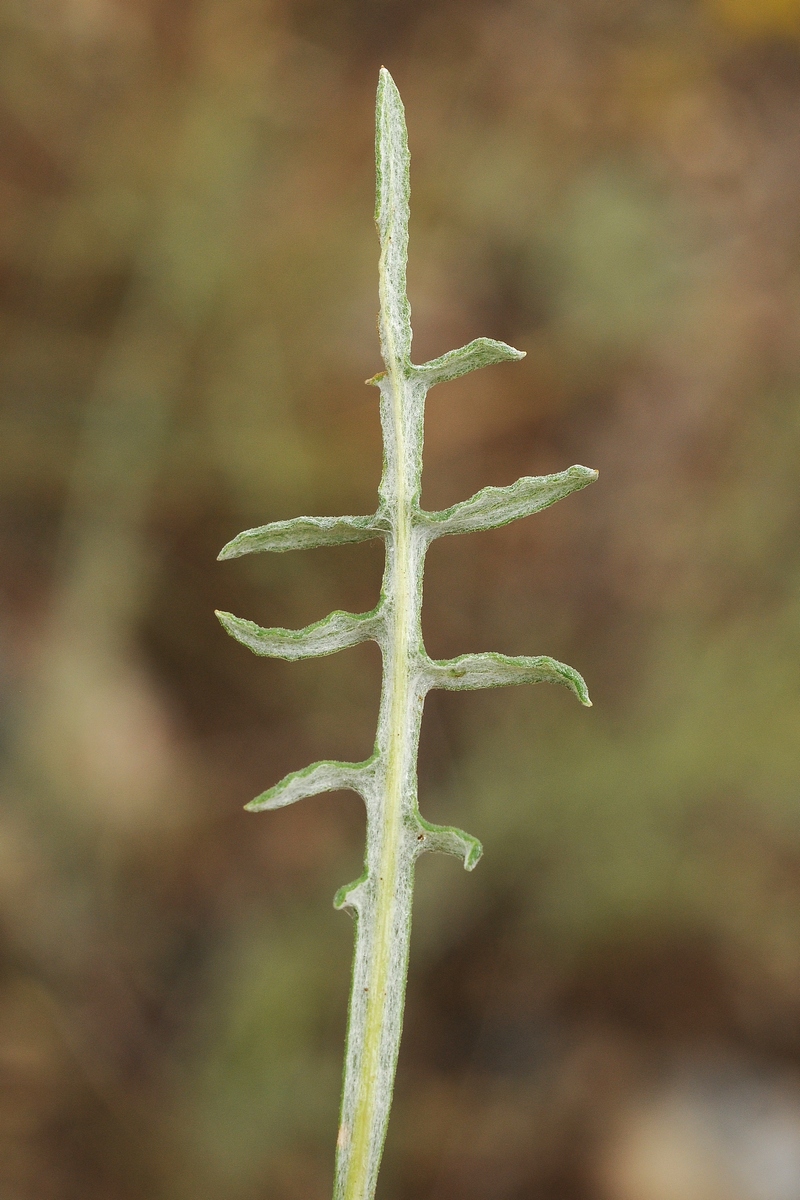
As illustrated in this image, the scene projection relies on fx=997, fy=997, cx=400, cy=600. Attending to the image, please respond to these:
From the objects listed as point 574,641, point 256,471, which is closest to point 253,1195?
point 574,641

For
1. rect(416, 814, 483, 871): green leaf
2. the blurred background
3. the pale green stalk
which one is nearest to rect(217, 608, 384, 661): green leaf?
the pale green stalk

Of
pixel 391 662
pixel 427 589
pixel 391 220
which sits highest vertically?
pixel 427 589

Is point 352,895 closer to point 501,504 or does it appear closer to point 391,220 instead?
point 501,504

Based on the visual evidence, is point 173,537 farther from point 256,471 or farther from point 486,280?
point 486,280

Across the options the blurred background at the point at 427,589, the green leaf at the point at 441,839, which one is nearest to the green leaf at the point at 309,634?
the green leaf at the point at 441,839

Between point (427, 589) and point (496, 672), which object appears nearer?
point (496, 672)

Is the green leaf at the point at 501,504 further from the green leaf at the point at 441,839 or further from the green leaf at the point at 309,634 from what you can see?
the green leaf at the point at 441,839

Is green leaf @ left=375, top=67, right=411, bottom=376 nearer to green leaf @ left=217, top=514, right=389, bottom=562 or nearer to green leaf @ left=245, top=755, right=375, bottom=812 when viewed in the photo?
green leaf @ left=217, top=514, right=389, bottom=562

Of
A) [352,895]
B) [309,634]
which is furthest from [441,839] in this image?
[309,634]
